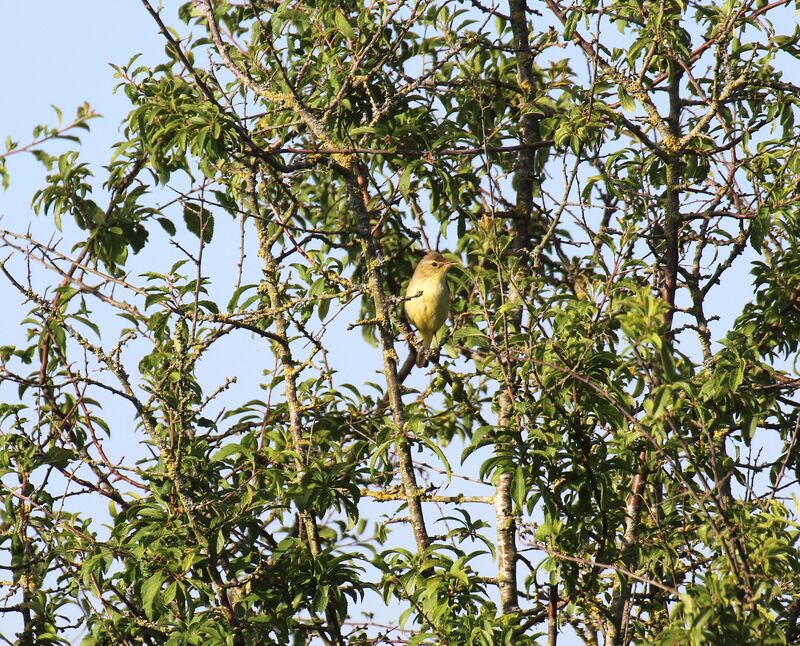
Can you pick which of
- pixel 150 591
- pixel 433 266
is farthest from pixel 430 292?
pixel 150 591

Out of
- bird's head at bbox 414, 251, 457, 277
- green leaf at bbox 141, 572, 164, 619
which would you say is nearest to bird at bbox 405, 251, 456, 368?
bird's head at bbox 414, 251, 457, 277

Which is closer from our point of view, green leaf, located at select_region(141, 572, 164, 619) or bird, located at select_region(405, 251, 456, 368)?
green leaf, located at select_region(141, 572, 164, 619)

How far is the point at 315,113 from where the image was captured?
6.48 metres

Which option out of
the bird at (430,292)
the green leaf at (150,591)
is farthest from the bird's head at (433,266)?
the green leaf at (150,591)

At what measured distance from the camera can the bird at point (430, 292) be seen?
8367 millimetres

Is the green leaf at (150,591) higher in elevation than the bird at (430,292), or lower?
lower

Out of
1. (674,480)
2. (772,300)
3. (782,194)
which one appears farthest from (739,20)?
(674,480)

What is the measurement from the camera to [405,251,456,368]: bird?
8367 mm

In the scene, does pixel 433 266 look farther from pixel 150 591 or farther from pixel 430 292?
pixel 150 591

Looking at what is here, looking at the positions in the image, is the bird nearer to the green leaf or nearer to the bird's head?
the bird's head

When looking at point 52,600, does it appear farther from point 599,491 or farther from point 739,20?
point 739,20

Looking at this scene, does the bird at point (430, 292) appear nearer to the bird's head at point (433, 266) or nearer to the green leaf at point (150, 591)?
the bird's head at point (433, 266)

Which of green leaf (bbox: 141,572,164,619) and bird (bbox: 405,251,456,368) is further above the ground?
bird (bbox: 405,251,456,368)

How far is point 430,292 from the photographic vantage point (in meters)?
8.55
